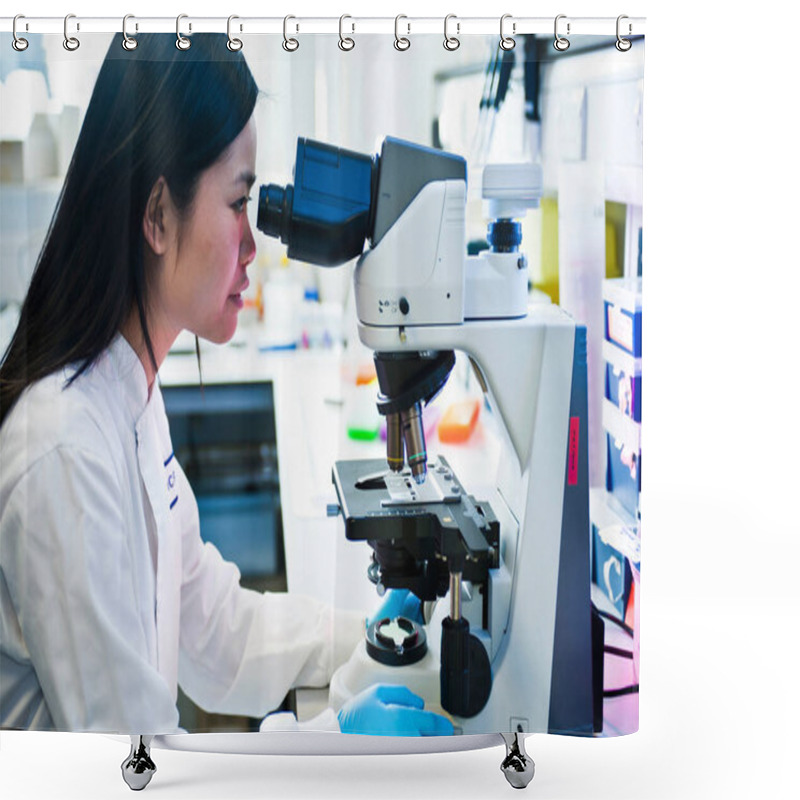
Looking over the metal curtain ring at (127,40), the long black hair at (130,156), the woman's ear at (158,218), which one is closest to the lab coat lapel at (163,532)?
the long black hair at (130,156)

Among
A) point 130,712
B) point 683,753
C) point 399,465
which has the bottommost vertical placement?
point 683,753

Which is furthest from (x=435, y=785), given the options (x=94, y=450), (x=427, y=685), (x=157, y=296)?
(x=157, y=296)

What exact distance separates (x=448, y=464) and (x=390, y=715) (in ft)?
1.43

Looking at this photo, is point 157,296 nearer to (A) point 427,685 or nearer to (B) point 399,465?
(B) point 399,465

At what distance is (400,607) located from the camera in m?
2.04

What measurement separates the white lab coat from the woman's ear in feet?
0.54

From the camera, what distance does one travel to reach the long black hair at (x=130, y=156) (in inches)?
73.1

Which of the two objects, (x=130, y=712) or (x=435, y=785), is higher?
(x=130, y=712)

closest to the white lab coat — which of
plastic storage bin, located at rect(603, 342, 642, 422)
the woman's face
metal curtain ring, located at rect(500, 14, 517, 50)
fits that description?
the woman's face

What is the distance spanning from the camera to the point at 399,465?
6.42ft

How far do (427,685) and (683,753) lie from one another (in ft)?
1.97

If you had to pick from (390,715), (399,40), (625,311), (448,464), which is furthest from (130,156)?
(390,715)

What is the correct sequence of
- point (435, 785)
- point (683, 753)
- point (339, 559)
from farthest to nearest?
point (683, 753) → point (435, 785) → point (339, 559)

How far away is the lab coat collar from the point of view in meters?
1.90
